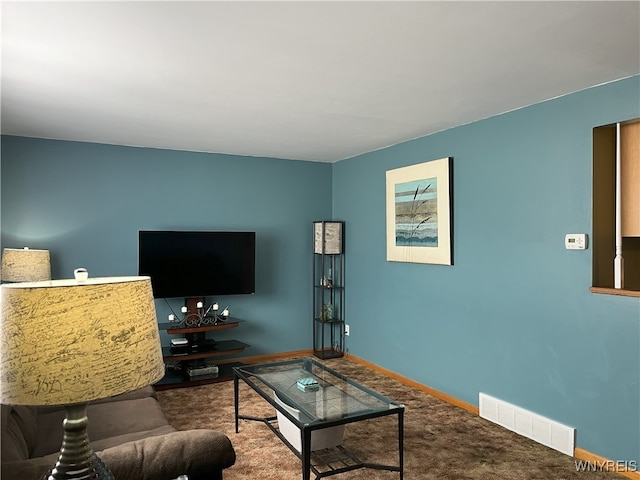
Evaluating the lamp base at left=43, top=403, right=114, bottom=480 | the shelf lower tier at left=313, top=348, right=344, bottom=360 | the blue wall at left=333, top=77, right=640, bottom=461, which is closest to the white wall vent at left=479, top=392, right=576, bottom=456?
the blue wall at left=333, top=77, right=640, bottom=461

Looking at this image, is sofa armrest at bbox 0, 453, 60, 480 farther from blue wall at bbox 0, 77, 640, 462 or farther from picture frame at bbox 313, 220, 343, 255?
picture frame at bbox 313, 220, 343, 255

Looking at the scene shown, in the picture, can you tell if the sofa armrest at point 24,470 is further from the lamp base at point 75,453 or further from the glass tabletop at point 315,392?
the glass tabletop at point 315,392

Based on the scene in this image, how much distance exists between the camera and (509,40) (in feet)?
7.73

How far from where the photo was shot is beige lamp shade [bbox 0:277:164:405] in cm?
105

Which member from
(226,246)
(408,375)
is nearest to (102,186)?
(226,246)

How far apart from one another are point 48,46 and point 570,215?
334 cm

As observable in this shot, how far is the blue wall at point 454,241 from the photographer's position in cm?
312

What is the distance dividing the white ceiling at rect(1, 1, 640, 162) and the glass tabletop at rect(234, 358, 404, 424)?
202 centimetres

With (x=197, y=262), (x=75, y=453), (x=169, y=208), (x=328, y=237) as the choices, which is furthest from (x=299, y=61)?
(x=328, y=237)

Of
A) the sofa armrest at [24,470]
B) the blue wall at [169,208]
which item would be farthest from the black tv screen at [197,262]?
the sofa armrest at [24,470]

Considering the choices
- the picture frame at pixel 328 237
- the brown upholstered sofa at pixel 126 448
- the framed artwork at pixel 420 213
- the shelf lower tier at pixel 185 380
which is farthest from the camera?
the picture frame at pixel 328 237

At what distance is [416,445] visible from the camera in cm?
333

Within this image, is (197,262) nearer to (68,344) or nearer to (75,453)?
(75,453)

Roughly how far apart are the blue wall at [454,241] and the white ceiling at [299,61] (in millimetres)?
470
